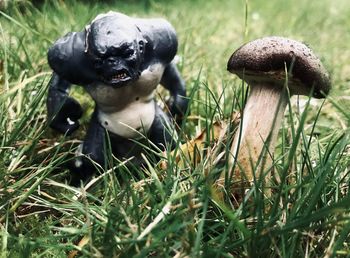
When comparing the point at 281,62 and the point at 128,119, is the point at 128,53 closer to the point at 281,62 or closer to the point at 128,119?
the point at 128,119

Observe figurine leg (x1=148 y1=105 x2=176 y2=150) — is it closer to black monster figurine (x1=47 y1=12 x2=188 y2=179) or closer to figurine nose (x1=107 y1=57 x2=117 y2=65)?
black monster figurine (x1=47 y1=12 x2=188 y2=179)

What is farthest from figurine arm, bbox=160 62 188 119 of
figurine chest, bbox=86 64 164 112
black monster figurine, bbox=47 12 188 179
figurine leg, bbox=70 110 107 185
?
figurine leg, bbox=70 110 107 185

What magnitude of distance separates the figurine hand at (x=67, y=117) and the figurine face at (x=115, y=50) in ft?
0.63

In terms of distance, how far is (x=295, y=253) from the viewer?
1.16m

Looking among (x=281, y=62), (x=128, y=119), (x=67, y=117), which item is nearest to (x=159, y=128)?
(x=128, y=119)

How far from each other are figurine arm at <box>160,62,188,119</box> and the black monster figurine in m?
0.02

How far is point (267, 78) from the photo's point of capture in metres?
1.48

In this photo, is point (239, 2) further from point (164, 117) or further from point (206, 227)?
point (206, 227)

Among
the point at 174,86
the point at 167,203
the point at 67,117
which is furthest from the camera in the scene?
the point at 174,86

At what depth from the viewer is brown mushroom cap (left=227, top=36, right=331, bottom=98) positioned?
1.41m

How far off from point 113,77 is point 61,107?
21 centimetres

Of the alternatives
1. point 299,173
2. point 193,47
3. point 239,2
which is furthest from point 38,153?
point 239,2

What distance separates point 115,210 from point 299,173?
477mm

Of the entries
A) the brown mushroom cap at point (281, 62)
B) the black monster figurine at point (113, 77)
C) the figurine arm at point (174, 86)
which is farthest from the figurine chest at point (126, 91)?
the brown mushroom cap at point (281, 62)
